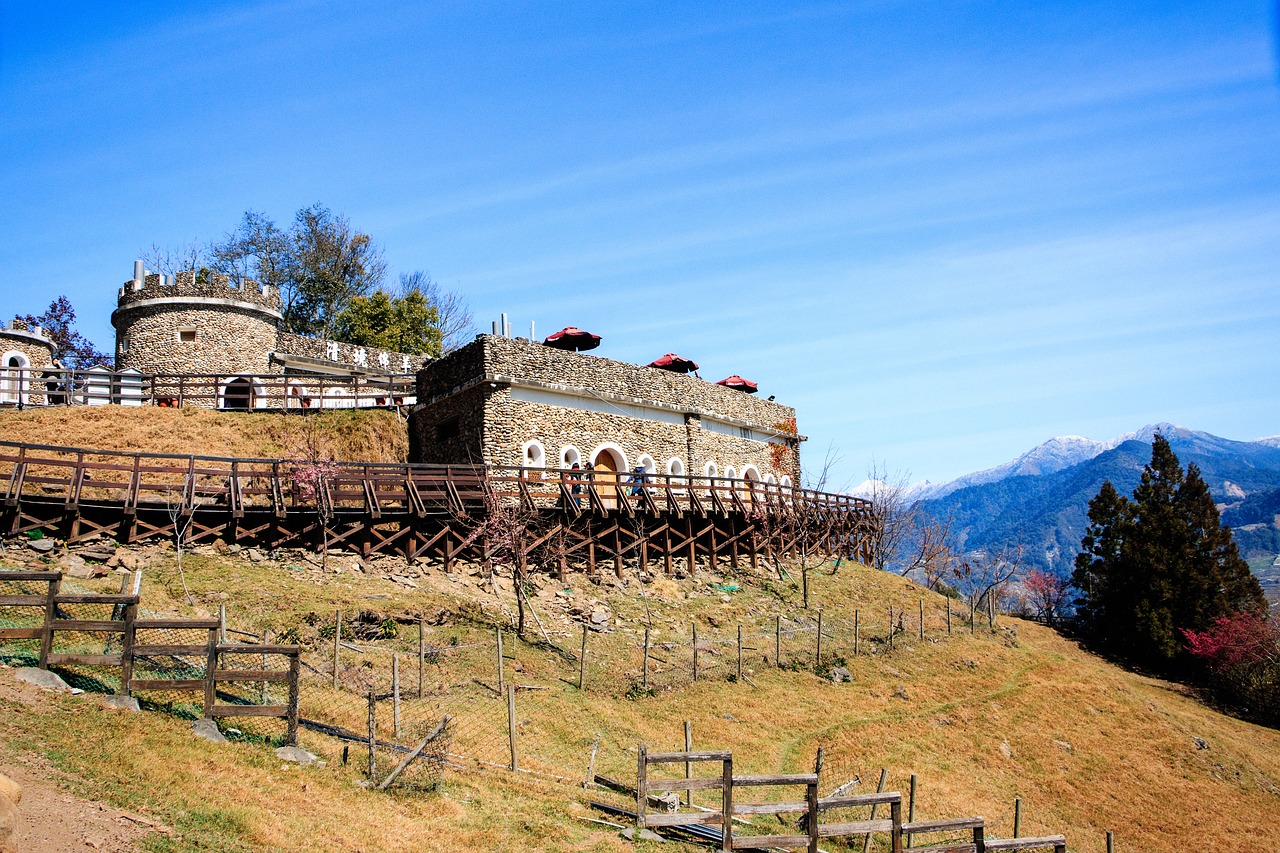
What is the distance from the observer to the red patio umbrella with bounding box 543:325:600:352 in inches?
1220

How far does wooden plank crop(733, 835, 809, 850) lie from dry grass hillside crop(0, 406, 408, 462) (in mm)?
20738

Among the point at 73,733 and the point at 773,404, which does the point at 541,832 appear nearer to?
the point at 73,733

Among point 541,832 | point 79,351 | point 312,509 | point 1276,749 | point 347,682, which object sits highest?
point 79,351

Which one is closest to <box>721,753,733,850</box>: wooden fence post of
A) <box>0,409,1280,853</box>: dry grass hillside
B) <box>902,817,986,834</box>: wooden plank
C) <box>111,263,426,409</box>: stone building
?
<box>0,409,1280,853</box>: dry grass hillside

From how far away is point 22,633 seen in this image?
1167cm

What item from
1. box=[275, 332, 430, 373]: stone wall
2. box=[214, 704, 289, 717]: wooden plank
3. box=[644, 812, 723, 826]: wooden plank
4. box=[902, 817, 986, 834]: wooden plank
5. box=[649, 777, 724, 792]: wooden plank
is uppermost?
box=[275, 332, 430, 373]: stone wall

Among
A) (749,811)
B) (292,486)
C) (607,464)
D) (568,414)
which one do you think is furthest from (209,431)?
(749,811)

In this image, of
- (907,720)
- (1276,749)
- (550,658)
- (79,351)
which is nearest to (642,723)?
(550,658)

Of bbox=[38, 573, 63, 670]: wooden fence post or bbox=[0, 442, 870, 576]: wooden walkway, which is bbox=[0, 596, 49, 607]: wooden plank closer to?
bbox=[38, 573, 63, 670]: wooden fence post

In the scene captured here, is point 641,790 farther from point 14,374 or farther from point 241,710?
point 14,374

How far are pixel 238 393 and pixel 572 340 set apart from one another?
12345mm

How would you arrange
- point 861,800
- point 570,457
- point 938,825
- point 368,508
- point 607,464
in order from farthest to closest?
point 607,464 → point 570,457 → point 368,508 → point 938,825 → point 861,800

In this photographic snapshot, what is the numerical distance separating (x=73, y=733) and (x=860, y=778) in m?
13.1

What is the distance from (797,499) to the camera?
113 ft
